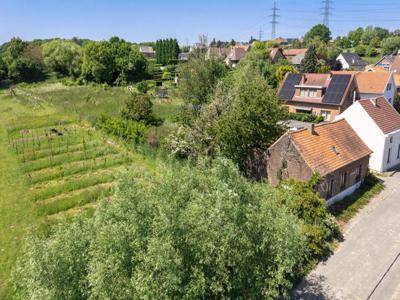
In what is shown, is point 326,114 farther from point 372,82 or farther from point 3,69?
point 3,69

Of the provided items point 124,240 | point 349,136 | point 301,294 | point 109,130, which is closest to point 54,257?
point 124,240

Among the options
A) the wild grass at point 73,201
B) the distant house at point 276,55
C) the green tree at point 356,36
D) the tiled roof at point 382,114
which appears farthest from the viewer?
A: the green tree at point 356,36

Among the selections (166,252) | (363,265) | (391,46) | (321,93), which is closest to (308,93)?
(321,93)

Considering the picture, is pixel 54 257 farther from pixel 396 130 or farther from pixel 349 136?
pixel 396 130

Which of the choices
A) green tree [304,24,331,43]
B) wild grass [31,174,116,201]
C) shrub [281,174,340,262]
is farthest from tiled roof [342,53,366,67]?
wild grass [31,174,116,201]

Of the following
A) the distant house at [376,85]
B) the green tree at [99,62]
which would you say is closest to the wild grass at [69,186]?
the distant house at [376,85]

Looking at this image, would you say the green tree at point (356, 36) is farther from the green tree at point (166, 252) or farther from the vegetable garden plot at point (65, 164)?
the green tree at point (166, 252)
